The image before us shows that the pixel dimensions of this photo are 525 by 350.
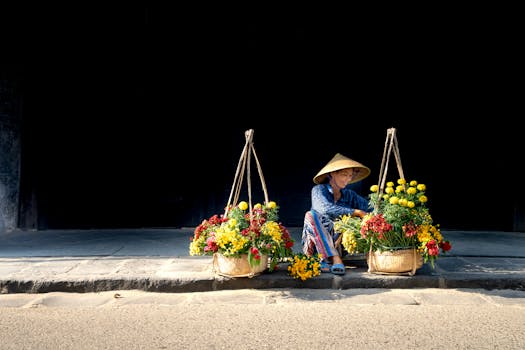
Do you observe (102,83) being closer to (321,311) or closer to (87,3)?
(87,3)

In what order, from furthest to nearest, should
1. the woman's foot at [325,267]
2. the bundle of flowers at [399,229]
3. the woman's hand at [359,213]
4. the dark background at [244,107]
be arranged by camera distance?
the dark background at [244,107], the woman's hand at [359,213], the woman's foot at [325,267], the bundle of flowers at [399,229]

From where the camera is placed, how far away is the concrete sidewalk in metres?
4.67

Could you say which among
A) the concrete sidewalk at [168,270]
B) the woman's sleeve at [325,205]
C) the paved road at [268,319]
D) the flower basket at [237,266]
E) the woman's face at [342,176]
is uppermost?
the woman's face at [342,176]

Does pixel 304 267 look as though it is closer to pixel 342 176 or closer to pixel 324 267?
pixel 324 267

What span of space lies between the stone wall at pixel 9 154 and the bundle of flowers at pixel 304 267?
5533 mm

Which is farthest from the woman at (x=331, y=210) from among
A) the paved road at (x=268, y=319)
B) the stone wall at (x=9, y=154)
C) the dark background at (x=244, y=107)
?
the stone wall at (x=9, y=154)

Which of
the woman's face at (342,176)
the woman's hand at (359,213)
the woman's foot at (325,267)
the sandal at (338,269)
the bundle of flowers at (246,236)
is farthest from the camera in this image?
the woman's face at (342,176)

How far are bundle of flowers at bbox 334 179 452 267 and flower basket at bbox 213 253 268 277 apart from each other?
0.97m

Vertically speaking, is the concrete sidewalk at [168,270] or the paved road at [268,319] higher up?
the concrete sidewalk at [168,270]

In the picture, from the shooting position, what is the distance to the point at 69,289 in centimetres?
461

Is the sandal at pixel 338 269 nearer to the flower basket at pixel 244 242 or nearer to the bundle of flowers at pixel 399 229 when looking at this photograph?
the bundle of flowers at pixel 399 229

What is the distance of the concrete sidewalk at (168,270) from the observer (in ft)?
15.3

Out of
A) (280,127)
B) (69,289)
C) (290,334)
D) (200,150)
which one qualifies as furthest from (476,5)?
(69,289)

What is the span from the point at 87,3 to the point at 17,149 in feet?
8.99
